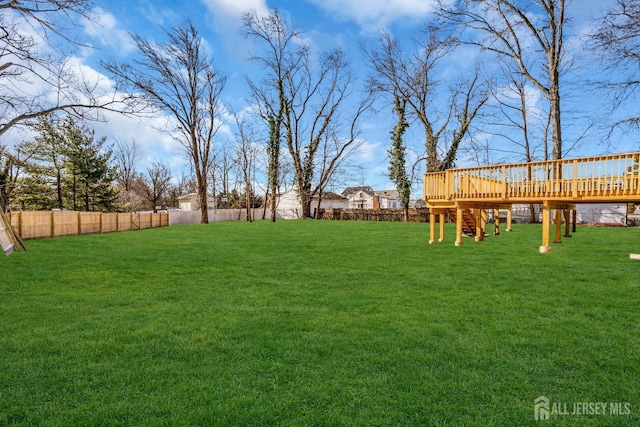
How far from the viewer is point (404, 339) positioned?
3.34 metres

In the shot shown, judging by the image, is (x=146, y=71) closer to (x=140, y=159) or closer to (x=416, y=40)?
(x=416, y=40)

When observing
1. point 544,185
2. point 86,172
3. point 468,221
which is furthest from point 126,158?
point 544,185

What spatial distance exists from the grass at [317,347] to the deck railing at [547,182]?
2.51 m

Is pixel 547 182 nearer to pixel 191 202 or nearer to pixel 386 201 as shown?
pixel 191 202

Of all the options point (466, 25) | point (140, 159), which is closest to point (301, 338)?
point (466, 25)

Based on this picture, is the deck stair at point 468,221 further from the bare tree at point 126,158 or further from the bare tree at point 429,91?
the bare tree at point 126,158

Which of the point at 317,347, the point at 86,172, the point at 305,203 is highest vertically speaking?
the point at 86,172

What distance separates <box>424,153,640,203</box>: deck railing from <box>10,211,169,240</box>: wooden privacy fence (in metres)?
14.4

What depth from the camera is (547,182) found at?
366 inches

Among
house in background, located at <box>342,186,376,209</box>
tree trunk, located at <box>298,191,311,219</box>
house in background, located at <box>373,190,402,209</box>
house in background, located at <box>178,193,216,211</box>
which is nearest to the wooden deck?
tree trunk, located at <box>298,191,311,219</box>

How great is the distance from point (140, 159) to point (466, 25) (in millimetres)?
40215

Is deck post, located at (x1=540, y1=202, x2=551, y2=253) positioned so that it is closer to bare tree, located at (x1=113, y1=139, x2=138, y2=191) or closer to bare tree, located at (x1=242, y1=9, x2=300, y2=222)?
bare tree, located at (x1=242, y1=9, x2=300, y2=222)

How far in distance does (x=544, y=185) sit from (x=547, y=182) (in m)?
0.23

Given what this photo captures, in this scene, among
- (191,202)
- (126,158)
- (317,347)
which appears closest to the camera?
(317,347)
